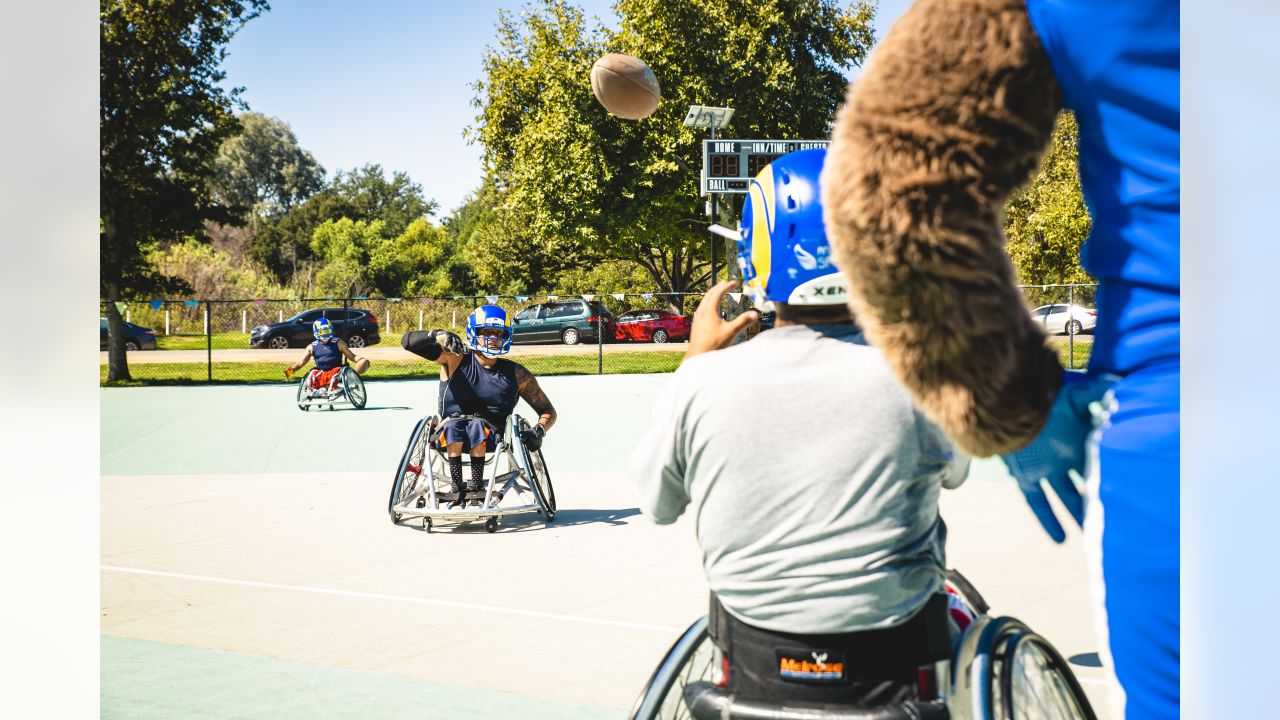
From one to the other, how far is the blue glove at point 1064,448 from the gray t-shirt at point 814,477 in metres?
0.37

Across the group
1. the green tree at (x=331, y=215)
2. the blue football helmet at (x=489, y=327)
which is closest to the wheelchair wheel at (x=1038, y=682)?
the blue football helmet at (x=489, y=327)

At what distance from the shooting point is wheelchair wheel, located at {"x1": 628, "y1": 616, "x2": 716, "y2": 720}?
2219mm

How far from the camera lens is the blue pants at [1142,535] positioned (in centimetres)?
129

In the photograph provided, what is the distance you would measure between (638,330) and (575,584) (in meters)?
26.0

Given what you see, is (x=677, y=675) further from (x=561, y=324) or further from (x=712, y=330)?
(x=561, y=324)

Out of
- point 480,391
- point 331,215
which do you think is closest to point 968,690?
point 480,391

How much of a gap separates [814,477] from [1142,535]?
2.37 feet

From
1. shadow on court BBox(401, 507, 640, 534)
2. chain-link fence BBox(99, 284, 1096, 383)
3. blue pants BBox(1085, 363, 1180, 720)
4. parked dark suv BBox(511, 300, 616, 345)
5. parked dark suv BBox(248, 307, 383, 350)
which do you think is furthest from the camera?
parked dark suv BBox(248, 307, 383, 350)

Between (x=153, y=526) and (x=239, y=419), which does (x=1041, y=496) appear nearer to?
(x=153, y=526)

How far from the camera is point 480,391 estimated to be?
764 centimetres

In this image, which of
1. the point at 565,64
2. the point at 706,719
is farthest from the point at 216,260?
the point at 706,719

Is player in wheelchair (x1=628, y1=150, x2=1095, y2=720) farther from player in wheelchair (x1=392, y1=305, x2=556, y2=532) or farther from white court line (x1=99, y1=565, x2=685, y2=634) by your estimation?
player in wheelchair (x1=392, y1=305, x2=556, y2=532)

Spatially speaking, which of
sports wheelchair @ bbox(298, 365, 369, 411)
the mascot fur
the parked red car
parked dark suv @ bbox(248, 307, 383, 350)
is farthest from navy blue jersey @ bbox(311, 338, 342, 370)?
the mascot fur

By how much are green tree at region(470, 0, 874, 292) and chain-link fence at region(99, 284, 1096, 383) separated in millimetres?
2910
